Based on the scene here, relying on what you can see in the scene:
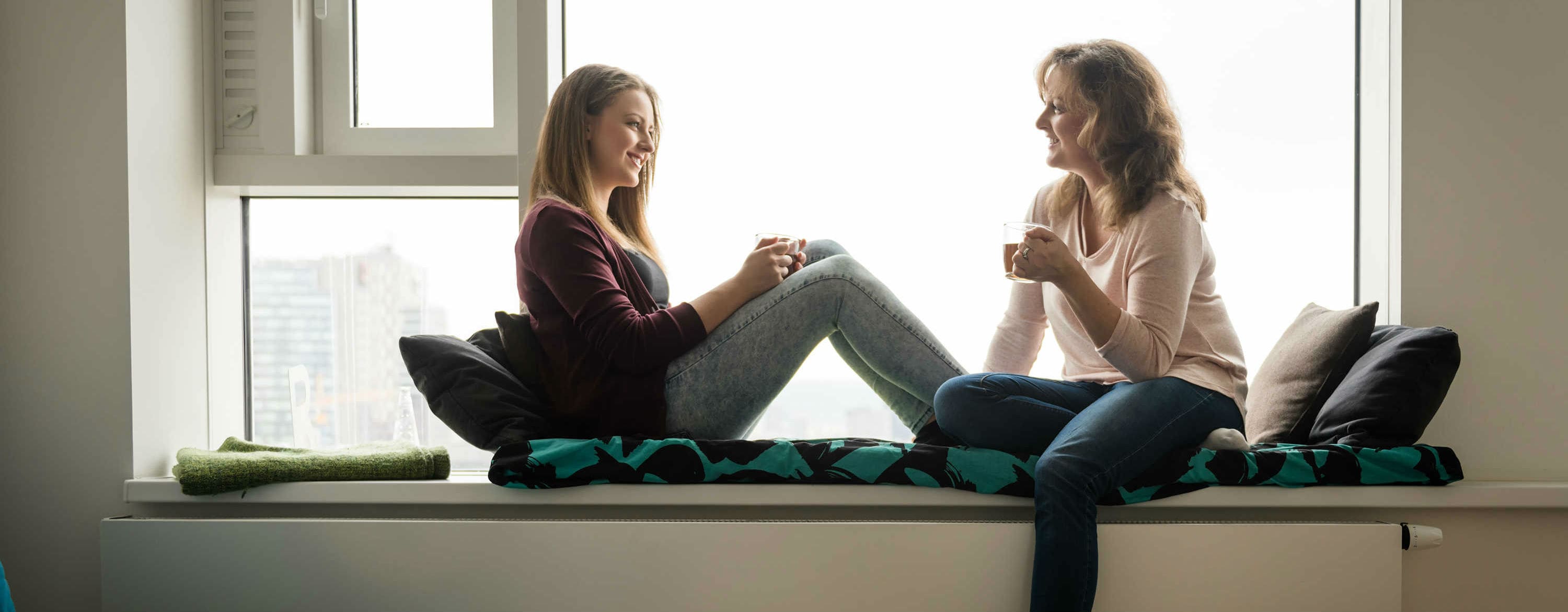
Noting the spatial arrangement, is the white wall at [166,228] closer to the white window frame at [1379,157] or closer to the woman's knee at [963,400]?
the woman's knee at [963,400]

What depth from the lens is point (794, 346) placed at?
152cm

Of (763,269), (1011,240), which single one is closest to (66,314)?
(763,269)

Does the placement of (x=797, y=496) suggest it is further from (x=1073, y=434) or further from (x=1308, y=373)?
(x=1308, y=373)

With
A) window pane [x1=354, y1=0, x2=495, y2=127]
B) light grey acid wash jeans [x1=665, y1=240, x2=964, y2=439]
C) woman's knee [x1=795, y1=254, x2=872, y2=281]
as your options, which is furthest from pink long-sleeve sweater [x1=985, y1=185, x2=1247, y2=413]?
window pane [x1=354, y1=0, x2=495, y2=127]

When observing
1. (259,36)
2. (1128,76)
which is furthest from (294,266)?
(1128,76)

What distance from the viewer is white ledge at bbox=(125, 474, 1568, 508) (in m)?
1.46

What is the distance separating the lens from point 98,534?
169cm

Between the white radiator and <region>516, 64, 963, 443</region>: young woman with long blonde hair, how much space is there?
0.20 metres

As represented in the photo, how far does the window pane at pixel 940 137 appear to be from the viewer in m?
2.11

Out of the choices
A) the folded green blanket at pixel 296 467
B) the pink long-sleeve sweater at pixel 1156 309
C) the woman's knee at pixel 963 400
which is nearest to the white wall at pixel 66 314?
the folded green blanket at pixel 296 467

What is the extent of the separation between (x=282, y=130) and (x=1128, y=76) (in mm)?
1777

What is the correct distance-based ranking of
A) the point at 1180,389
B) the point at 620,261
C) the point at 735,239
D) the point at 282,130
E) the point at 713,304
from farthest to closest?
1. the point at 735,239
2. the point at 282,130
3. the point at 620,261
4. the point at 713,304
5. the point at 1180,389

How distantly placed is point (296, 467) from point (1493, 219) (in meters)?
2.36

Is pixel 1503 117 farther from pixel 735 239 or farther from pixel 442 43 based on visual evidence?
pixel 442 43
